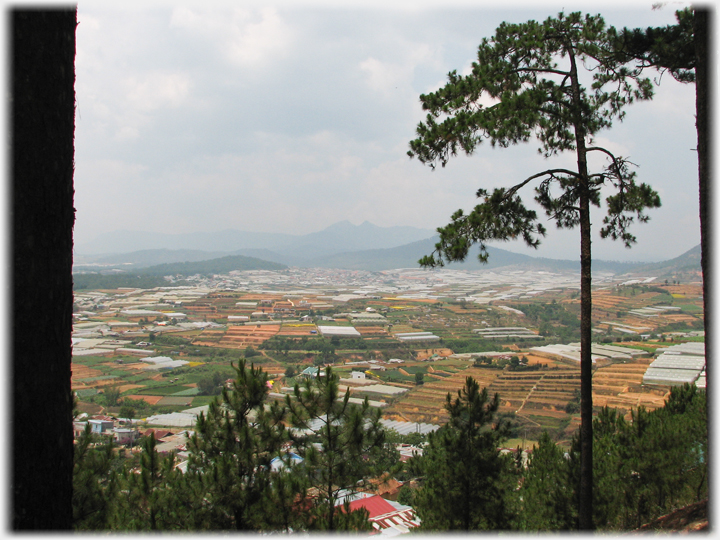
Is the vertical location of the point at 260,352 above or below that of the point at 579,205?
below

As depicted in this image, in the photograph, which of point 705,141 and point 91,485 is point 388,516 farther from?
point 705,141

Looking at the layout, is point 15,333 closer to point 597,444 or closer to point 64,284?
point 64,284

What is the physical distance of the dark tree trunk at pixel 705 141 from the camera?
9.82 ft

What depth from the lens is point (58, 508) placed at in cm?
174

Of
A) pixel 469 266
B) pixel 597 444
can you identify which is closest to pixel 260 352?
pixel 597 444

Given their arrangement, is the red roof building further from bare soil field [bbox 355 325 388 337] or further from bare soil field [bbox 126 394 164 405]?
bare soil field [bbox 355 325 388 337]

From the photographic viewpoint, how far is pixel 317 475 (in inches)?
167

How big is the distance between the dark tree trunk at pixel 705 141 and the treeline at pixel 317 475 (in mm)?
2290

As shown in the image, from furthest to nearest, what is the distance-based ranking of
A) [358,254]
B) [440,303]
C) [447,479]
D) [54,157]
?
[358,254], [440,303], [447,479], [54,157]

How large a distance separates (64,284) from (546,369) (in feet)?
87.6

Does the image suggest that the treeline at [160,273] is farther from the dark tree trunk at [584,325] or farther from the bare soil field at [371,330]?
the dark tree trunk at [584,325]

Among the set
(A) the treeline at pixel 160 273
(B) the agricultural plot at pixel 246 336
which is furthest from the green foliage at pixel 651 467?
(A) the treeline at pixel 160 273

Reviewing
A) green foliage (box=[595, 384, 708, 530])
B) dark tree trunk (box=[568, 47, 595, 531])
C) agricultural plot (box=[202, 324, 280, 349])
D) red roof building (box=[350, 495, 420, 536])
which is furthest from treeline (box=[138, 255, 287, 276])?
dark tree trunk (box=[568, 47, 595, 531])

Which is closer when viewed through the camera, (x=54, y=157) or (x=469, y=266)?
(x=54, y=157)
